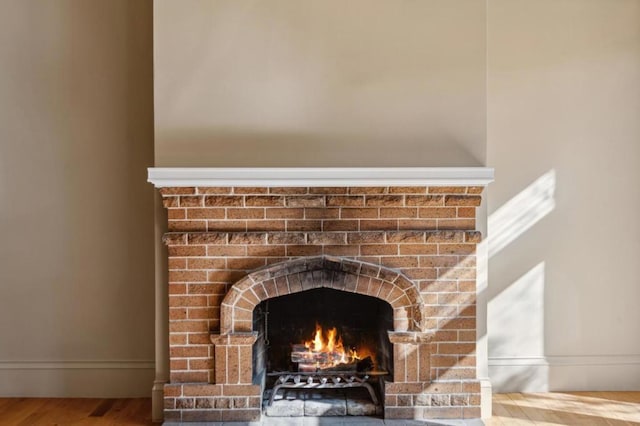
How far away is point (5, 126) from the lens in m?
3.35

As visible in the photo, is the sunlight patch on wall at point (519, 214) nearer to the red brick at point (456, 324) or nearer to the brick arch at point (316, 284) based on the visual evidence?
the red brick at point (456, 324)

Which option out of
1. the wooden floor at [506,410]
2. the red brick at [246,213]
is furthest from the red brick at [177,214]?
the wooden floor at [506,410]

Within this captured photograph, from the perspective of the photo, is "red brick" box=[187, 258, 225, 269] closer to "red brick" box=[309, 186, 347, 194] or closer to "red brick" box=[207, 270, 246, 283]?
"red brick" box=[207, 270, 246, 283]

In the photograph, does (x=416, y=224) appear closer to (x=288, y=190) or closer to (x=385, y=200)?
(x=385, y=200)

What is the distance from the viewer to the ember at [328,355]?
3.12m

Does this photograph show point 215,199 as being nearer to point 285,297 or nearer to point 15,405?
point 285,297

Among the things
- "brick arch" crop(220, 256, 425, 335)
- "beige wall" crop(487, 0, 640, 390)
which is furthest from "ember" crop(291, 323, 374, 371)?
"beige wall" crop(487, 0, 640, 390)

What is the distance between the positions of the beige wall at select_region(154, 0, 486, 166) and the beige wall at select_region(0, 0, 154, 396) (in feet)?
1.71

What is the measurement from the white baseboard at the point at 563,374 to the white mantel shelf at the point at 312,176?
1350 mm

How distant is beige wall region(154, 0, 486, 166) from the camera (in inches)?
115

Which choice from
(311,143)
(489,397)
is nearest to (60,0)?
(311,143)

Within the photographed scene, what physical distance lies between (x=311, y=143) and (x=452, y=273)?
1.02 meters

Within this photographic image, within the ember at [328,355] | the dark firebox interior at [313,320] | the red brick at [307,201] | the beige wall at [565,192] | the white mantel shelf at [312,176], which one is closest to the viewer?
the white mantel shelf at [312,176]

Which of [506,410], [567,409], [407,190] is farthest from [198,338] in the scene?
[567,409]
